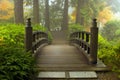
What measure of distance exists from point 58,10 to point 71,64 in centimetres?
3319

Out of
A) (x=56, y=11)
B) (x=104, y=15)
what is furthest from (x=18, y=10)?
(x=56, y=11)

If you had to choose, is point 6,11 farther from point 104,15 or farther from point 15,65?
point 15,65

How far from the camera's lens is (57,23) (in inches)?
1646

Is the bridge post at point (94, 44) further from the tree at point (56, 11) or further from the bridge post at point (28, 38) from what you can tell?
the tree at point (56, 11)

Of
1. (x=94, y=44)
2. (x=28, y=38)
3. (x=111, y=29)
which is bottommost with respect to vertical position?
(x=111, y=29)

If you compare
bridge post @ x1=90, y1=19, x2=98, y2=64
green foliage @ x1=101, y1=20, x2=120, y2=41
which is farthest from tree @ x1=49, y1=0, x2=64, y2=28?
bridge post @ x1=90, y1=19, x2=98, y2=64

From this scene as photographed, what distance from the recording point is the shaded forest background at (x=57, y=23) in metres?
6.84

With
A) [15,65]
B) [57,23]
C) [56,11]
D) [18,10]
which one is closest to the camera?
[15,65]

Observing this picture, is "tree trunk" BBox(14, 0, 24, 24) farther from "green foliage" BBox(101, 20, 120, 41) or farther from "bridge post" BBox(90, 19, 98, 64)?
"green foliage" BBox(101, 20, 120, 41)

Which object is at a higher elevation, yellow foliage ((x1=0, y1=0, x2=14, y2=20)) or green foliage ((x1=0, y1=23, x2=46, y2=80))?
yellow foliage ((x1=0, y1=0, x2=14, y2=20))

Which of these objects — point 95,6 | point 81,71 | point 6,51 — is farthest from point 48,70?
point 95,6

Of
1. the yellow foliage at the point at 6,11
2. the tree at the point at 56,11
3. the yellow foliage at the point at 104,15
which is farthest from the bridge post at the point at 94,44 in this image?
the tree at the point at 56,11

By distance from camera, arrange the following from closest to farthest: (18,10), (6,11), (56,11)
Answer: (18,10), (6,11), (56,11)

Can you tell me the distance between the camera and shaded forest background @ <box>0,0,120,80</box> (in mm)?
6840
